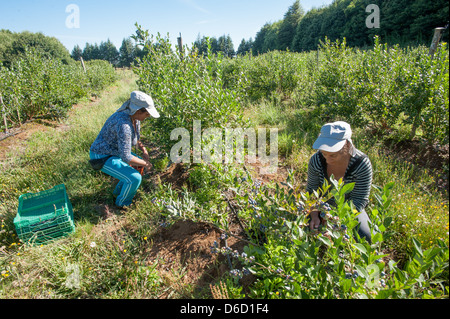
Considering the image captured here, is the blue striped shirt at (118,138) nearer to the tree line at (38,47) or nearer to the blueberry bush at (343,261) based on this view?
the blueberry bush at (343,261)

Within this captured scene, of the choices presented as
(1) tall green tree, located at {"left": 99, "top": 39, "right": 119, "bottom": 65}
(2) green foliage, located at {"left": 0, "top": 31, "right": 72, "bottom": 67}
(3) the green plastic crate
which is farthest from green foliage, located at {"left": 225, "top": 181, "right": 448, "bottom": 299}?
(1) tall green tree, located at {"left": 99, "top": 39, "right": 119, "bottom": 65}

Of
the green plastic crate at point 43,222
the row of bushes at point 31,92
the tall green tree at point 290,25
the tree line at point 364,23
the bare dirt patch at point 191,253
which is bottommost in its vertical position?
the bare dirt patch at point 191,253

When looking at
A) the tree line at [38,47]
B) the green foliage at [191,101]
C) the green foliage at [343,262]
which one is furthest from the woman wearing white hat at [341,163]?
the tree line at [38,47]

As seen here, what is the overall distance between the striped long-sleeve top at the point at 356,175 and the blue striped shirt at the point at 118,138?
6.54 feet

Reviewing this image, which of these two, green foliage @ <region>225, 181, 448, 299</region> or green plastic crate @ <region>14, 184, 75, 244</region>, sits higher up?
green foliage @ <region>225, 181, 448, 299</region>

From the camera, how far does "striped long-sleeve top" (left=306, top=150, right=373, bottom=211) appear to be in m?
1.83

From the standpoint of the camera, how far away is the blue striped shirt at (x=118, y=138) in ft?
8.38

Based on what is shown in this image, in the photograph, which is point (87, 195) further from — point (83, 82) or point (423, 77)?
point (83, 82)

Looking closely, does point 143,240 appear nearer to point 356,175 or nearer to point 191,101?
point 191,101

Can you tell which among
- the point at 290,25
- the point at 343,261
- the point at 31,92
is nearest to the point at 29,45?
the point at 31,92

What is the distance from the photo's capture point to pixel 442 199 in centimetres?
260

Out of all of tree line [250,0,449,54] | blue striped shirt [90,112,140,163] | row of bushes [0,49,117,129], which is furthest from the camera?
tree line [250,0,449,54]

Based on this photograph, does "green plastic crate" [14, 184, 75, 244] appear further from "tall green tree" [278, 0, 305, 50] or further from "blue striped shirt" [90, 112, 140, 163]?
"tall green tree" [278, 0, 305, 50]
